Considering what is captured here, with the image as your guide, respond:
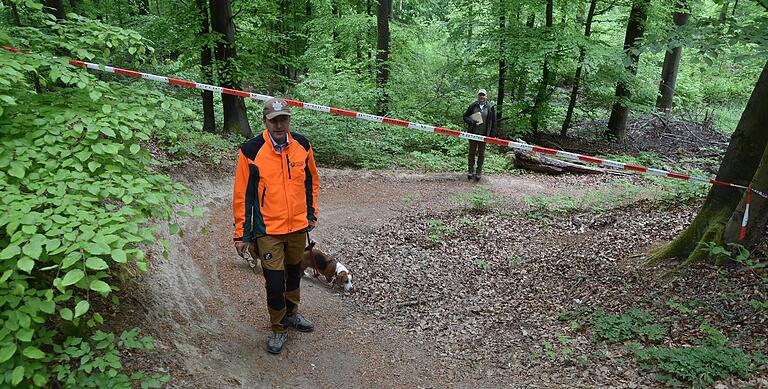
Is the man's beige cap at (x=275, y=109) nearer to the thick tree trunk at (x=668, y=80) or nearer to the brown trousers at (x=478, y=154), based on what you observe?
the brown trousers at (x=478, y=154)

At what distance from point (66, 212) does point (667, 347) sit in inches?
195

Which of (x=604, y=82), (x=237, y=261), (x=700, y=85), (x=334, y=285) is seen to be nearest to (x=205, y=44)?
(x=237, y=261)

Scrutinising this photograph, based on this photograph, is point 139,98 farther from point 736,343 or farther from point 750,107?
point 750,107

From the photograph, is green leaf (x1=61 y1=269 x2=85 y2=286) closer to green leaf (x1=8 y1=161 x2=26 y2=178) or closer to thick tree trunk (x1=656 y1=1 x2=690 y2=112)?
green leaf (x1=8 y1=161 x2=26 y2=178)

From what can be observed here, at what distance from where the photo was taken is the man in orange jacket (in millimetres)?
4352

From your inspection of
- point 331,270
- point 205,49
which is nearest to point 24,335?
point 331,270

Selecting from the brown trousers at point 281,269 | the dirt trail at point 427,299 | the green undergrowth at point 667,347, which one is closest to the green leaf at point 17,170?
the dirt trail at point 427,299

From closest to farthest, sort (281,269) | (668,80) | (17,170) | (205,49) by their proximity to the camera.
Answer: (17,170), (281,269), (205,49), (668,80)

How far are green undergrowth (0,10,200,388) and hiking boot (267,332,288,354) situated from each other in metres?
1.47

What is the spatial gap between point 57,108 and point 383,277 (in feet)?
14.6

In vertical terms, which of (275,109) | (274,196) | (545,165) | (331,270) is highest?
(275,109)

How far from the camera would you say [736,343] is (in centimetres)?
425

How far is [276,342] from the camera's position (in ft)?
16.0

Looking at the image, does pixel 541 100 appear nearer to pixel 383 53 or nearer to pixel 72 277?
pixel 383 53
